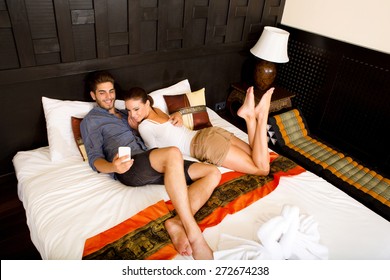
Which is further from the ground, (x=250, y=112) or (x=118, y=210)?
(x=250, y=112)

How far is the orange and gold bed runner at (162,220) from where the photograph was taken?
1.51 meters

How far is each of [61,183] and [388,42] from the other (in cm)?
291

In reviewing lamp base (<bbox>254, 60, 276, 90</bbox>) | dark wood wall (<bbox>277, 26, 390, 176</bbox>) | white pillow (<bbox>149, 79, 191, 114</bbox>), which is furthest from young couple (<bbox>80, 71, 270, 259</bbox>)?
dark wood wall (<bbox>277, 26, 390, 176</bbox>)

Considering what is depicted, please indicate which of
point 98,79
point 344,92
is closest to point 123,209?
point 98,79

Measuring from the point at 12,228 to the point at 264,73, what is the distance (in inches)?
105

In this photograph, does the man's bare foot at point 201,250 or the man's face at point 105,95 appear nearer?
the man's bare foot at point 201,250

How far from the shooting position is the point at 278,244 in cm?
154

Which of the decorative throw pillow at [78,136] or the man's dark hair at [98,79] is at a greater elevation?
the man's dark hair at [98,79]

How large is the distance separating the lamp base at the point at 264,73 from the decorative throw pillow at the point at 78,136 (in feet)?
6.33

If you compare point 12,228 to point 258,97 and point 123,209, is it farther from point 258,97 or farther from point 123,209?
point 258,97

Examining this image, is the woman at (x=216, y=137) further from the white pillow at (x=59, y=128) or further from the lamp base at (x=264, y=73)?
the lamp base at (x=264, y=73)

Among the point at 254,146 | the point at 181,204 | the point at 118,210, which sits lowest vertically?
the point at 118,210

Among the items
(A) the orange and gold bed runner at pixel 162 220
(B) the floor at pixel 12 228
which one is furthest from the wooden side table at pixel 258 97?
(B) the floor at pixel 12 228

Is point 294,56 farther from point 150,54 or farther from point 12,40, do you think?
point 12,40
